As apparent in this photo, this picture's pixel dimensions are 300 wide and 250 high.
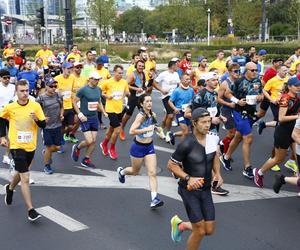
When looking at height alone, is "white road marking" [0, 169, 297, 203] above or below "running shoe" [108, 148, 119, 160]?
below

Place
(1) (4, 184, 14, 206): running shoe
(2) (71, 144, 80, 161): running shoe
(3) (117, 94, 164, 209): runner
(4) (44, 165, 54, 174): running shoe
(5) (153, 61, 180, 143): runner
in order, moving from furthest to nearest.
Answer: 1. (5) (153, 61, 180, 143): runner
2. (2) (71, 144, 80, 161): running shoe
3. (4) (44, 165, 54, 174): running shoe
4. (1) (4, 184, 14, 206): running shoe
5. (3) (117, 94, 164, 209): runner

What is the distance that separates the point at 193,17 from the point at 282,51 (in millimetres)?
22259

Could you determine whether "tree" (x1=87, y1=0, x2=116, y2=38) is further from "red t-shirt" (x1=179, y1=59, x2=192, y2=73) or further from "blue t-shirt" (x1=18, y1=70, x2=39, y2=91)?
"blue t-shirt" (x1=18, y1=70, x2=39, y2=91)

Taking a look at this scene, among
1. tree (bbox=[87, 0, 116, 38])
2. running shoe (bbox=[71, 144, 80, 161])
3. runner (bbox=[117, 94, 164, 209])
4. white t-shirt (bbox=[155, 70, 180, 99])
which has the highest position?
tree (bbox=[87, 0, 116, 38])

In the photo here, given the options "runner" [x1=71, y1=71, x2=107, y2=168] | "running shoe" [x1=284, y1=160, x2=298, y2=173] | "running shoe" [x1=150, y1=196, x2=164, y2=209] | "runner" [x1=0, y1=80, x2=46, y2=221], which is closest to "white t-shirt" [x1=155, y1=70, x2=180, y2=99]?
"runner" [x1=71, y1=71, x2=107, y2=168]

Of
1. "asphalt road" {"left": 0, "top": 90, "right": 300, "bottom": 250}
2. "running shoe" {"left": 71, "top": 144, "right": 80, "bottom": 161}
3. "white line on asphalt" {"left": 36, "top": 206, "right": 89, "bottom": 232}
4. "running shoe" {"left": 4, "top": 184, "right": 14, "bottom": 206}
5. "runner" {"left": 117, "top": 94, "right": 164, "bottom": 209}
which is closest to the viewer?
"asphalt road" {"left": 0, "top": 90, "right": 300, "bottom": 250}

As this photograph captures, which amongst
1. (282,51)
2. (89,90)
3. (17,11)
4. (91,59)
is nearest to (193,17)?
(282,51)

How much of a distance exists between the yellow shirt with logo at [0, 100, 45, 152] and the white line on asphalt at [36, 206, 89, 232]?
0.89 meters

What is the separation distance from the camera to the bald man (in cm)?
761

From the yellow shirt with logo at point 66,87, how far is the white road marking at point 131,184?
2.11 m

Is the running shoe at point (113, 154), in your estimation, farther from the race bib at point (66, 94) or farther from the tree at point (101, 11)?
the tree at point (101, 11)

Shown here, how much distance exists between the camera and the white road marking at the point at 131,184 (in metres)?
6.86

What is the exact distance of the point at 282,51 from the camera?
34562mm

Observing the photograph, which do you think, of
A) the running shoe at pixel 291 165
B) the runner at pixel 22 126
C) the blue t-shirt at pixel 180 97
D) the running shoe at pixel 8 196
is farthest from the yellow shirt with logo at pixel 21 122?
the running shoe at pixel 291 165
